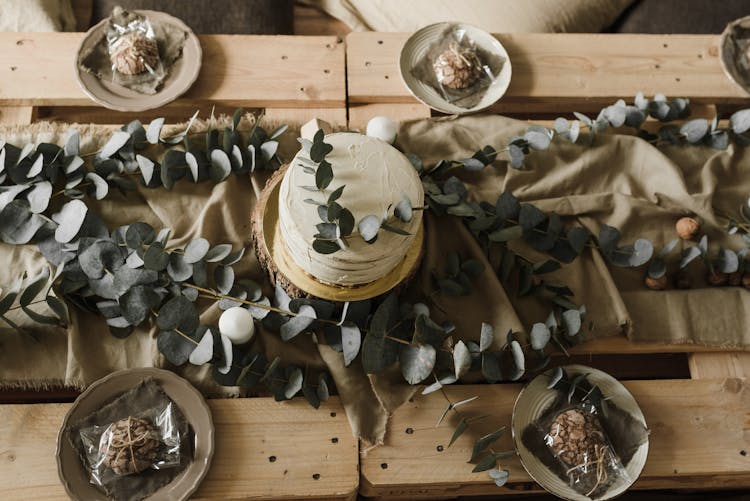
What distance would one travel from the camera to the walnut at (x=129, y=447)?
32.9 inches

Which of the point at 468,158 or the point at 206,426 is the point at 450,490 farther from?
the point at 468,158

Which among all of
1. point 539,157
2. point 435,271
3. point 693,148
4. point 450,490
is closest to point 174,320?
point 435,271

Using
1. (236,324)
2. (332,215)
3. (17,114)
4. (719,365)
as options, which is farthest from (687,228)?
(17,114)

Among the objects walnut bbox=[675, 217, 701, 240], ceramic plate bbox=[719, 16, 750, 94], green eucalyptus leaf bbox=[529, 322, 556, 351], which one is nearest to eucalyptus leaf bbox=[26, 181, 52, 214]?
green eucalyptus leaf bbox=[529, 322, 556, 351]

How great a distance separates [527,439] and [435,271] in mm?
289

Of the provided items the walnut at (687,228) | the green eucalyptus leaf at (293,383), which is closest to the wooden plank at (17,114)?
the green eucalyptus leaf at (293,383)

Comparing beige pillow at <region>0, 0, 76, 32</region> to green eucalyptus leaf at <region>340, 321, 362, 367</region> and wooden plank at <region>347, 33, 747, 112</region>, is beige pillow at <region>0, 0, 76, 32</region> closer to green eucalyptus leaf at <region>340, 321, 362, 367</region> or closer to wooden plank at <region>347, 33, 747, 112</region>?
wooden plank at <region>347, 33, 747, 112</region>

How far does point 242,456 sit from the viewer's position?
0.90 m

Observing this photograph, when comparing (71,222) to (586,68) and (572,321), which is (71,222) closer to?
(572,321)

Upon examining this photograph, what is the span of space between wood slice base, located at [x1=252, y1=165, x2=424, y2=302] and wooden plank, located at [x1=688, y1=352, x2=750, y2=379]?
495 mm

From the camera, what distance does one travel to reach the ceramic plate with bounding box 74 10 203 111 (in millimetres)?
1087

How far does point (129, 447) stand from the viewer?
33.0 inches

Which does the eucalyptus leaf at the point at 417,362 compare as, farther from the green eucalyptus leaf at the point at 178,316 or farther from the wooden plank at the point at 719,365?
the wooden plank at the point at 719,365

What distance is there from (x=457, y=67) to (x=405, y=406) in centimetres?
61
